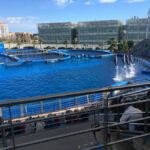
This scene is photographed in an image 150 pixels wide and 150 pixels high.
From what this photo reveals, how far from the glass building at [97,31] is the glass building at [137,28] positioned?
4.22m

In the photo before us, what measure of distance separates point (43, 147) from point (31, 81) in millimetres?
16250

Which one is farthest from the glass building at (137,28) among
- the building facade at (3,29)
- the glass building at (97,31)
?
the building facade at (3,29)

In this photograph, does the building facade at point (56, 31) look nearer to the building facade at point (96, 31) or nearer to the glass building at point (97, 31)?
the building facade at point (96, 31)

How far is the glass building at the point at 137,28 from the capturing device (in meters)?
51.7

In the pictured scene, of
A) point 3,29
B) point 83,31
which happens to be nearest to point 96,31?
point 83,31

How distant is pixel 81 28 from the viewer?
61.3m

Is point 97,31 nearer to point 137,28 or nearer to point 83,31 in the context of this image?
point 83,31

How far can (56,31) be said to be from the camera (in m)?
66.2

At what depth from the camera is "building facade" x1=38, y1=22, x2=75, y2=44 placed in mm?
63969

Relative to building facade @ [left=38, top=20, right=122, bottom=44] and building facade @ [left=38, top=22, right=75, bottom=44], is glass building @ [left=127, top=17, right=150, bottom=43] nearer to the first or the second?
building facade @ [left=38, top=20, right=122, bottom=44]

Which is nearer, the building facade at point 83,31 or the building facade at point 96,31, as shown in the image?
the building facade at point 96,31

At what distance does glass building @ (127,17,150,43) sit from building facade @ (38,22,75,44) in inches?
912

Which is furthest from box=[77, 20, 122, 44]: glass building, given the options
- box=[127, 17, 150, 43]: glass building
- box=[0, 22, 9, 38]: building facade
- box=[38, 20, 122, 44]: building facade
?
box=[0, 22, 9, 38]: building facade

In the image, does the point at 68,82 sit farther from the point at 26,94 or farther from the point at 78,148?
the point at 78,148
